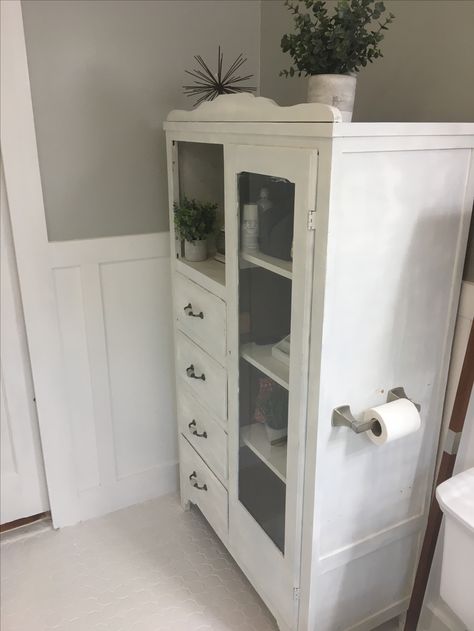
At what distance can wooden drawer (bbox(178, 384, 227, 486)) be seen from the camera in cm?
164

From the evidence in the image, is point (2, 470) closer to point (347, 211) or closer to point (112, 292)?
point (112, 292)

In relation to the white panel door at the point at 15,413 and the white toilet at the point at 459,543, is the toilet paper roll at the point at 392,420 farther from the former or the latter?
the white panel door at the point at 15,413

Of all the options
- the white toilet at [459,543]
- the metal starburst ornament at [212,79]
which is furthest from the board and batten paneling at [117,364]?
the white toilet at [459,543]

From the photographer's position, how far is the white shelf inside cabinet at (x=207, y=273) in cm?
148

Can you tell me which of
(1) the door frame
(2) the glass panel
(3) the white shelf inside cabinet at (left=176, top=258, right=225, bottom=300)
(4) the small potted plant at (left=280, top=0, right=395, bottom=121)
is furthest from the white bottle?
(1) the door frame

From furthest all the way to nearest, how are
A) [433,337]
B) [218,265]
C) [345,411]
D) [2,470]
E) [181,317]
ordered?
1. [2,470]
2. [181,317]
3. [218,265]
4. [433,337]
5. [345,411]

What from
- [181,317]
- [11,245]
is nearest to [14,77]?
[11,245]

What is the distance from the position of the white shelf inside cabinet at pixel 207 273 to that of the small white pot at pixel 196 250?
0.02m

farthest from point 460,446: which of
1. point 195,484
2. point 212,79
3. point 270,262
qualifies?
point 212,79

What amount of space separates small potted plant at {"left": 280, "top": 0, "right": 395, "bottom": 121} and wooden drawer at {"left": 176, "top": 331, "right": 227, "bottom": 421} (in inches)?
30.4

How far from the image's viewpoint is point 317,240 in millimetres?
1041

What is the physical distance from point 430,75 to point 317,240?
1.93ft

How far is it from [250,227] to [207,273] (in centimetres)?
30

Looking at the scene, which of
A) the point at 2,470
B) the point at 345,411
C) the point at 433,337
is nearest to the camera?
the point at 345,411
